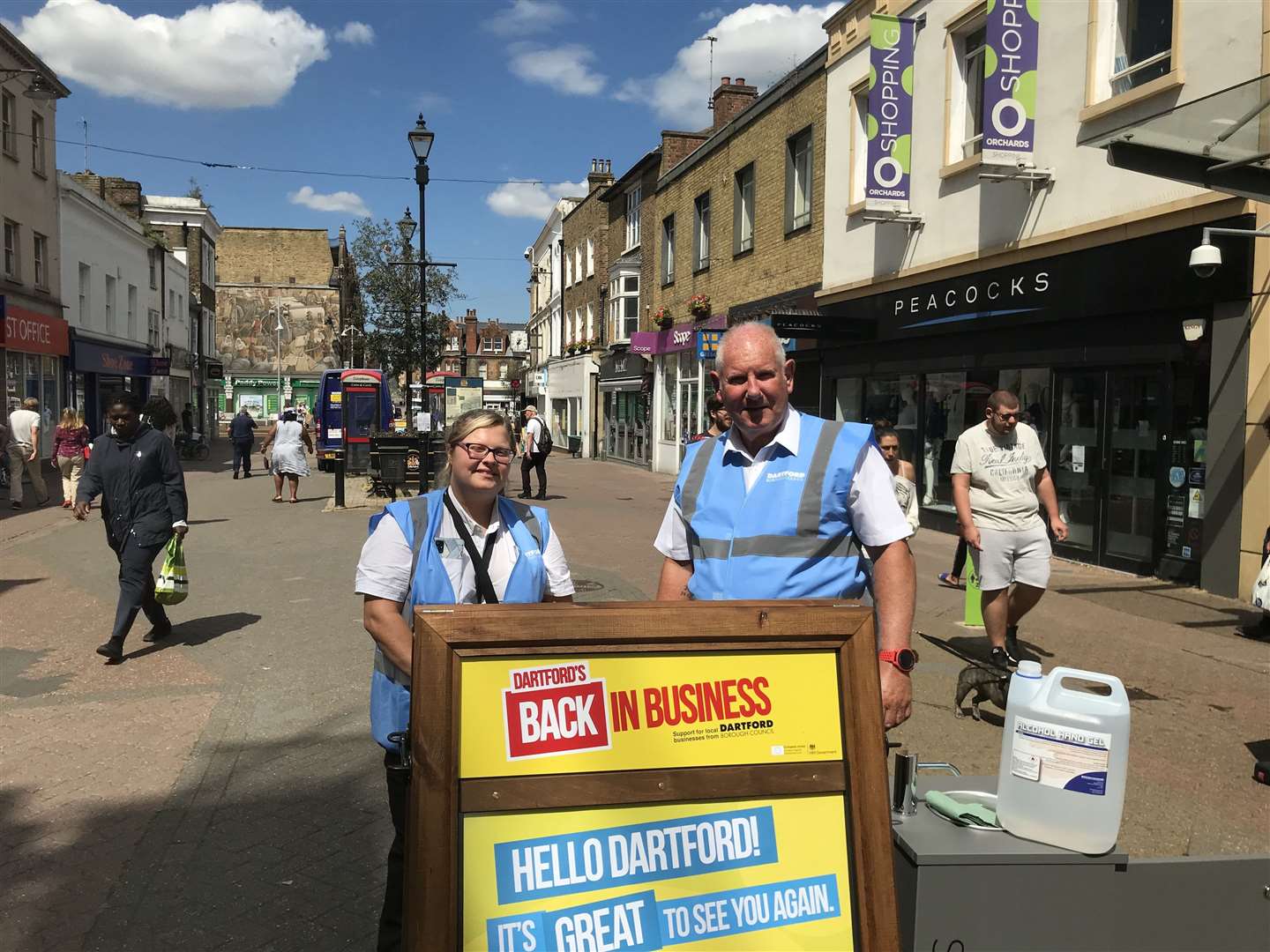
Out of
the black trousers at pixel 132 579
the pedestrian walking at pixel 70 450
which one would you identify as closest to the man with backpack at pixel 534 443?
the pedestrian walking at pixel 70 450

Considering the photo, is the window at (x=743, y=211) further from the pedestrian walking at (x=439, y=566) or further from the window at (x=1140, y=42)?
the pedestrian walking at (x=439, y=566)

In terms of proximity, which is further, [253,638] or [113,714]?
[253,638]

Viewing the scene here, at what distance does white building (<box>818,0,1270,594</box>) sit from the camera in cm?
917

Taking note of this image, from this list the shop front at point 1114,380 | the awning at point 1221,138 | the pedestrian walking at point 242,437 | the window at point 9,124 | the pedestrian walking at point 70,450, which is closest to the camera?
the awning at point 1221,138

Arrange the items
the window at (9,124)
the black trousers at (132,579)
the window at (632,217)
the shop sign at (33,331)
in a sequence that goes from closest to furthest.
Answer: the black trousers at (132,579) → the shop sign at (33,331) → the window at (9,124) → the window at (632,217)

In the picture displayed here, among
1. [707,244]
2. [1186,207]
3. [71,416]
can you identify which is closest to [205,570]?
[71,416]

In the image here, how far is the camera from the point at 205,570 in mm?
10383

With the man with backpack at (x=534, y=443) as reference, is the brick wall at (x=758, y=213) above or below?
above

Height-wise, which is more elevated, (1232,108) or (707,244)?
(707,244)

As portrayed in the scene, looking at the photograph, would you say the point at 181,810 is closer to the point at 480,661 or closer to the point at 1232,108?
the point at 480,661

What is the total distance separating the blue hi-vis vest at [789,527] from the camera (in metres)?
2.65

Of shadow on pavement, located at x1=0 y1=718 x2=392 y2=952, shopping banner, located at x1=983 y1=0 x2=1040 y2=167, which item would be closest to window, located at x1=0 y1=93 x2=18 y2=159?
shopping banner, located at x1=983 y1=0 x2=1040 y2=167

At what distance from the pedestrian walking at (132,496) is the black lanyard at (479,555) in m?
4.89

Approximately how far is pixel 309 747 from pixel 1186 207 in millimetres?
9196
